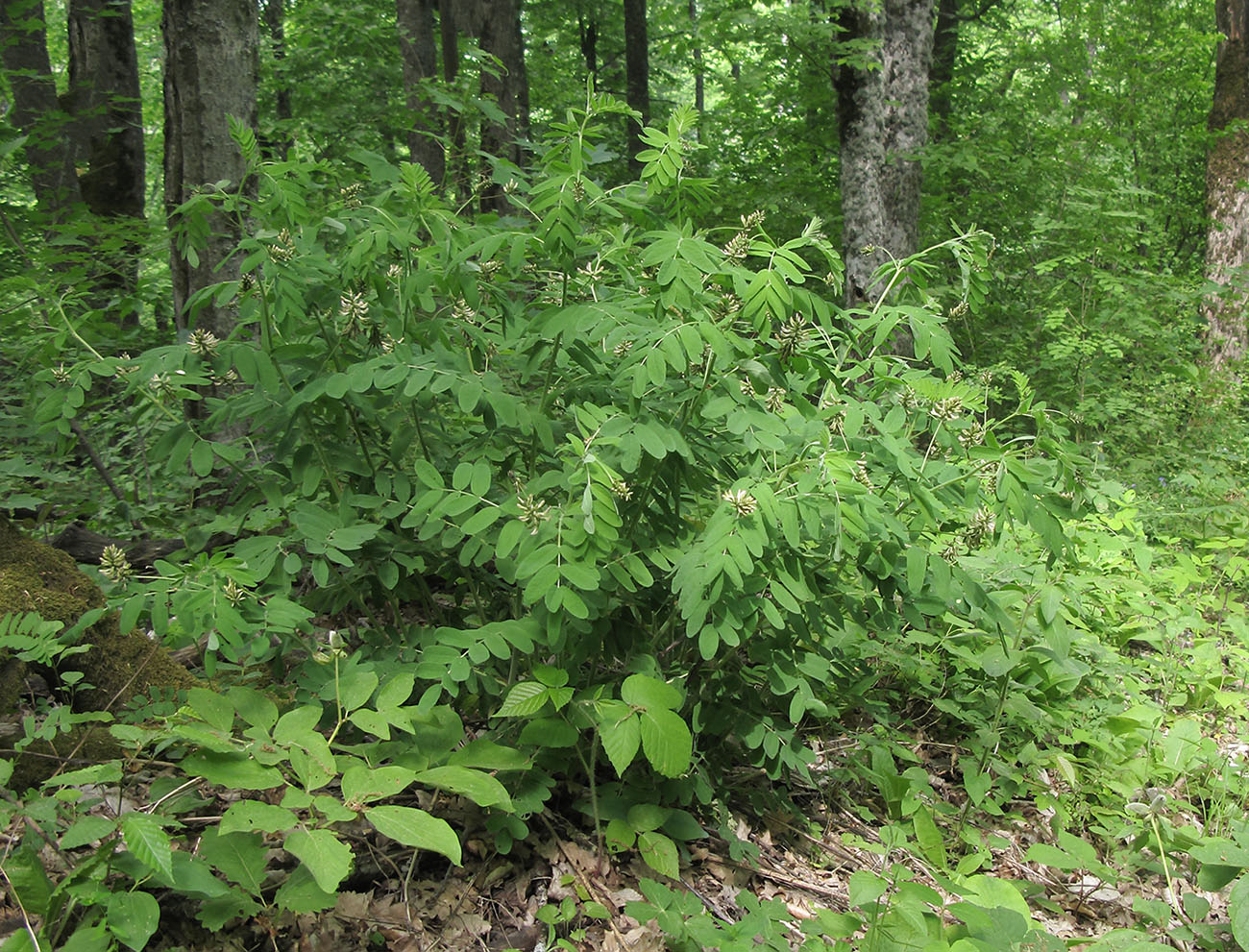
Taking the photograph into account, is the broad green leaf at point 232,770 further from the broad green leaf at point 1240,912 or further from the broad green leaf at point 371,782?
the broad green leaf at point 1240,912

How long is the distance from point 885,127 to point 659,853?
585 centimetres

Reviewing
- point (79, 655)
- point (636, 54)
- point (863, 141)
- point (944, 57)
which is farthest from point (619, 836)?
point (636, 54)

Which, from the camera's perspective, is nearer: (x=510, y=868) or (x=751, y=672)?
(x=510, y=868)

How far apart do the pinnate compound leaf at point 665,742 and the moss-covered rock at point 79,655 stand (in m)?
1.42

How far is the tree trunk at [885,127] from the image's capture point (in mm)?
6281

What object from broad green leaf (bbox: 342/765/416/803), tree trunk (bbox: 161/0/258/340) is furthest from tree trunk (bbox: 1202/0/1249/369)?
broad green leaf (bbox: 342/765/416/803)

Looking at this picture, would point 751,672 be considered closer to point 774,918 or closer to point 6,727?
point 774,918

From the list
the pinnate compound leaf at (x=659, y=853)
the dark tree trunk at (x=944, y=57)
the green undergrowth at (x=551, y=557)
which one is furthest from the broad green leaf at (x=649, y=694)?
the dark tree trunk at (x=944, y=57)

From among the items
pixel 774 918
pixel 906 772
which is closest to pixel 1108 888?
pixel 906 772

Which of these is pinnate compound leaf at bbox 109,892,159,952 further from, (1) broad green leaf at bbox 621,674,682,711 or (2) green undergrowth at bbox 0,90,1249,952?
(1) broad green leaf at bbox 621,674,682,711

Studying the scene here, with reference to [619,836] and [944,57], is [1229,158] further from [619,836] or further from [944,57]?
[619,836]

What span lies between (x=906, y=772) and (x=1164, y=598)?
8.04 feet

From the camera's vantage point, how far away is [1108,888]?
283cm

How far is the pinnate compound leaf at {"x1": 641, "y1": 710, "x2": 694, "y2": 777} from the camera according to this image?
197 cm
